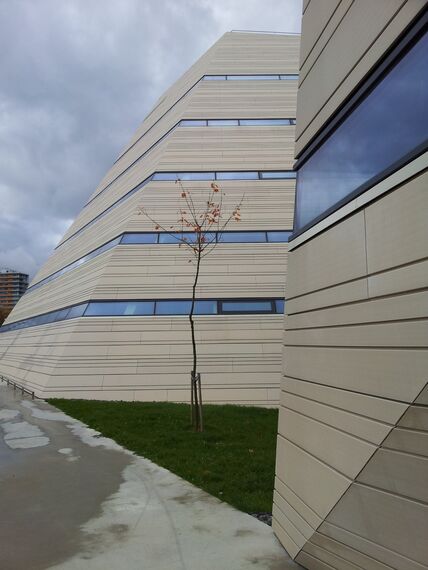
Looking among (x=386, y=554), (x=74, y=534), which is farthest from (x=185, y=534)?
(x=386, y=554)

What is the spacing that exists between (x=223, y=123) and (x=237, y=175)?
415 centimetres

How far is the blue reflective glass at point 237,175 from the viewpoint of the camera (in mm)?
21203

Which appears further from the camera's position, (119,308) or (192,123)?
(192,123)

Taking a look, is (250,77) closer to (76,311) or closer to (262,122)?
(262,122)

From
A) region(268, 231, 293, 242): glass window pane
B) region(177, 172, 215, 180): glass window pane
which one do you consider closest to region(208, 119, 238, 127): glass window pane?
region(177, 172, 215, 180): glass window pane

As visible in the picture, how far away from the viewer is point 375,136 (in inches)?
152

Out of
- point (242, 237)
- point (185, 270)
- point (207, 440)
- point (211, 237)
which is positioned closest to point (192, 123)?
point (211, 237)

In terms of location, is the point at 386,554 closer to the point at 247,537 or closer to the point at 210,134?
the point at 247,537

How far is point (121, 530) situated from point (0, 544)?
1.26 meters

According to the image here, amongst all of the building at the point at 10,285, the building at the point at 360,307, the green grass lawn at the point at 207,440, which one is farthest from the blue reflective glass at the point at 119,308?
the building at the point at 10,285

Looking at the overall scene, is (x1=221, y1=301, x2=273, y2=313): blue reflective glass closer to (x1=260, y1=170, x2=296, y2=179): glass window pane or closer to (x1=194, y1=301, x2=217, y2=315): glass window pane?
(x1=194, y1=301, x2=217, y2=315): glass window pane

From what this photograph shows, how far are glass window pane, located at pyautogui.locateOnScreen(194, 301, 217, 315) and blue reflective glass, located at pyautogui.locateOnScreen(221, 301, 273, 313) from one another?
1.17 ft

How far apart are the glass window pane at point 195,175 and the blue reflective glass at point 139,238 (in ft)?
11.1

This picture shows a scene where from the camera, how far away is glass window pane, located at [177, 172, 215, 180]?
2125 centimetres
